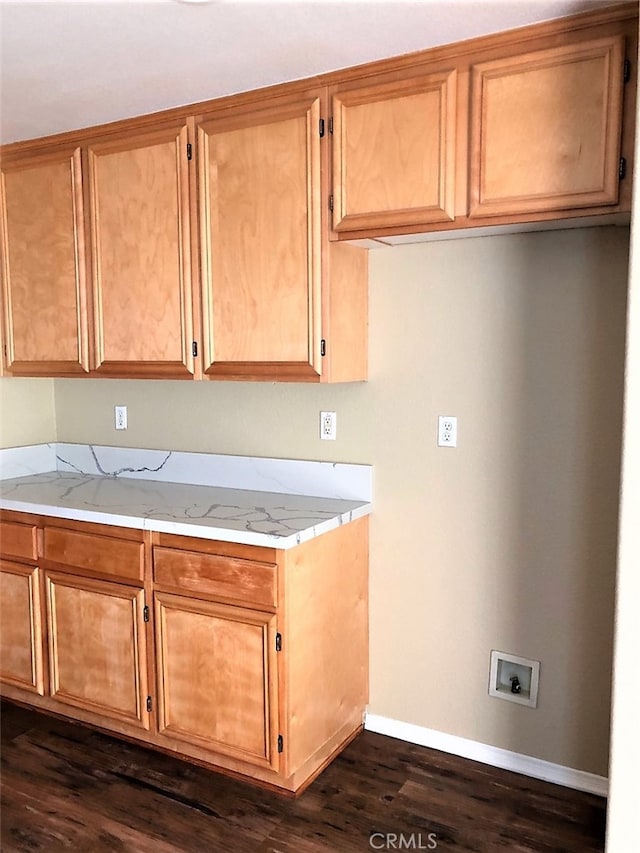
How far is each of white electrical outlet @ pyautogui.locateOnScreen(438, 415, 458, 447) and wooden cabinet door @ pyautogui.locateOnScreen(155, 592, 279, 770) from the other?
0.85m

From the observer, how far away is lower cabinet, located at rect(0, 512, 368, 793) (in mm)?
2299

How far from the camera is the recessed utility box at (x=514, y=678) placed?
2.41m

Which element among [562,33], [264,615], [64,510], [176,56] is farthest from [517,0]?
[64,510]

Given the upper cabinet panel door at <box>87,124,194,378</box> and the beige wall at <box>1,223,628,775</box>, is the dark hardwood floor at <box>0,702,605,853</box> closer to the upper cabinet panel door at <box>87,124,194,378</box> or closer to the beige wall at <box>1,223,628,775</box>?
the beige wall at <box>1,223,628,775</box>

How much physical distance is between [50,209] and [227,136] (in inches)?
36.7

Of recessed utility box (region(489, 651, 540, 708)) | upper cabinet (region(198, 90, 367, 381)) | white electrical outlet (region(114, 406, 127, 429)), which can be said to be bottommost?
recessed utility box (region(489, 651, 540, 708))

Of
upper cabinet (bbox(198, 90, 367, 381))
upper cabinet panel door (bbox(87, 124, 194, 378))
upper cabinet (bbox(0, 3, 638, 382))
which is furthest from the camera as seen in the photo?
upper cabinet panel door (bbox(87, 124, 194, 378))

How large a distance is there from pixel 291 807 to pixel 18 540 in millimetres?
1465

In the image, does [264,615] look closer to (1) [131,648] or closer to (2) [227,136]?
(1) [131,648]

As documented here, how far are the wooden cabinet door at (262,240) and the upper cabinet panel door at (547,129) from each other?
0.56 metres

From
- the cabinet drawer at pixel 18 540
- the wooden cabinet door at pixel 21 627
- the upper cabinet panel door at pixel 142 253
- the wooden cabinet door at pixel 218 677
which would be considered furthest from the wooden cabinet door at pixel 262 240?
the wooden cabinet door at pixel 21 627

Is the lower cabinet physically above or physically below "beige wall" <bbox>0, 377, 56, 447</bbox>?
below

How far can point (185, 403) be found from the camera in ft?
10.2

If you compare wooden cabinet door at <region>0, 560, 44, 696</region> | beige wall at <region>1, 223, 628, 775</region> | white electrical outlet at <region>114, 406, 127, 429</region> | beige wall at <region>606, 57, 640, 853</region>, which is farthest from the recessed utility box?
white electrical outlet at <region>114, 406, 127, 429</region>
